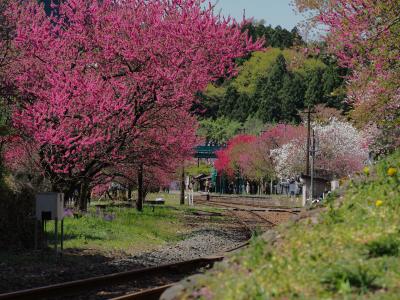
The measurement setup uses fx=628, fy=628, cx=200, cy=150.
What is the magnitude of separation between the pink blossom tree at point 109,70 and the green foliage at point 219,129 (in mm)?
115979

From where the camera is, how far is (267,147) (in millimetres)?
94188

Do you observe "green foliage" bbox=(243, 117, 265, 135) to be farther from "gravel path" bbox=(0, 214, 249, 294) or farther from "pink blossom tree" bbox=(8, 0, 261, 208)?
"gravel path" bbox=(0, 214, 249, 294)

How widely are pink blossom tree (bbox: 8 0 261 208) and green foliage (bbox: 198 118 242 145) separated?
381 feet

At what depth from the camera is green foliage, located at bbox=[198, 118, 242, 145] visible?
142 metres

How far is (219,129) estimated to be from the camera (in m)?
147

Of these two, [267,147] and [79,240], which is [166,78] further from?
[267,147]

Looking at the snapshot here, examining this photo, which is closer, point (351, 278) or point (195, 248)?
point (351, 278)

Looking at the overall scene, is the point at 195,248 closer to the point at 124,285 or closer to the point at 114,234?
the point at 114,234

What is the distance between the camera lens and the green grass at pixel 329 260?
6.43 metres

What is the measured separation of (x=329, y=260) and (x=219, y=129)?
140 meters

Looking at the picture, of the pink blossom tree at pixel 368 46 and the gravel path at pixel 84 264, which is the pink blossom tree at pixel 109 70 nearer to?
the pink blossom tree at pixel 368 46

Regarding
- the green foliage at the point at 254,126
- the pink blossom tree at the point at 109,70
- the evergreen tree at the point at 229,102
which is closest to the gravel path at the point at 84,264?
the pink blossom tree at the point at 109,70

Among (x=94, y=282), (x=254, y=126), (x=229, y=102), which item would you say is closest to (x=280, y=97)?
(x=254, y=126)

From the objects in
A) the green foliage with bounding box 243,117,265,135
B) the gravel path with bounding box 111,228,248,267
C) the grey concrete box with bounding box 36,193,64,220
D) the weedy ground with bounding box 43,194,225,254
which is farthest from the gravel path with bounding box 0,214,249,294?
the green foliage with bounding box 243,117,265,135
